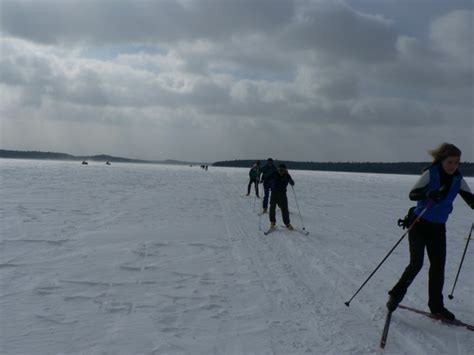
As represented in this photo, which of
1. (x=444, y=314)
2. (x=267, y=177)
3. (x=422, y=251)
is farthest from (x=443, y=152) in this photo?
(x=267, y=177)

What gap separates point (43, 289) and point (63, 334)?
1.35 meters

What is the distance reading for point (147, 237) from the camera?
778 cm

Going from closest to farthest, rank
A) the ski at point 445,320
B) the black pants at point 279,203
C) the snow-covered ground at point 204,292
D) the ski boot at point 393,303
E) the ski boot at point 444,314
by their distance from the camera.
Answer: the snow-covered ground at point 204,292 → the ski boot at point 393,303 → the ski at point 445,320 → the ski boot at point 444,314 → the black pants at point 279,203

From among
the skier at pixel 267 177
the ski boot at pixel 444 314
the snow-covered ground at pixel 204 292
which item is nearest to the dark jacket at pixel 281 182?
the snow-covered ground at pixel 204 292

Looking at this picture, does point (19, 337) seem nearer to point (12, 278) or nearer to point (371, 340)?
point (12, 278)

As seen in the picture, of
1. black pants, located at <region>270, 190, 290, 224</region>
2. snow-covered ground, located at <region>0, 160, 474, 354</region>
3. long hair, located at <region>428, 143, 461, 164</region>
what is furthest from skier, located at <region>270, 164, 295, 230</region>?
long hair, located at <region>428, 143, 461, 164</region>

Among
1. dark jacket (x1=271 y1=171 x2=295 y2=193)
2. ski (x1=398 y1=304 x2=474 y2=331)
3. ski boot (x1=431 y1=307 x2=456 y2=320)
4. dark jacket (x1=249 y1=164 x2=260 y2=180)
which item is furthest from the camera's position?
dark jacket (x1=249 y1=164 x2=260 y2=180)

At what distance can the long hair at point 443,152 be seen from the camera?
12.0 ft

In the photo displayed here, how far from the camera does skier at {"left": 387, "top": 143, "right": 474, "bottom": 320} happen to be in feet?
12.1

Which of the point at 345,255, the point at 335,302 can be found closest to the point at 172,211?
the point at 345,255

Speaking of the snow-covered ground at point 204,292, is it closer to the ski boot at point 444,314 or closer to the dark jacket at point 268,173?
the ski boot at point 444,314

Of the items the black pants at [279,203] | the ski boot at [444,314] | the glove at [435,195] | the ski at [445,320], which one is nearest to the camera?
the glove at [435,195]

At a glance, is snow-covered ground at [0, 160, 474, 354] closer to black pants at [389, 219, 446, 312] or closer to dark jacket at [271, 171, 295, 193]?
black pants at [389, 219, 446, 312]

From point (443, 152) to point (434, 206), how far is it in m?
0.58
